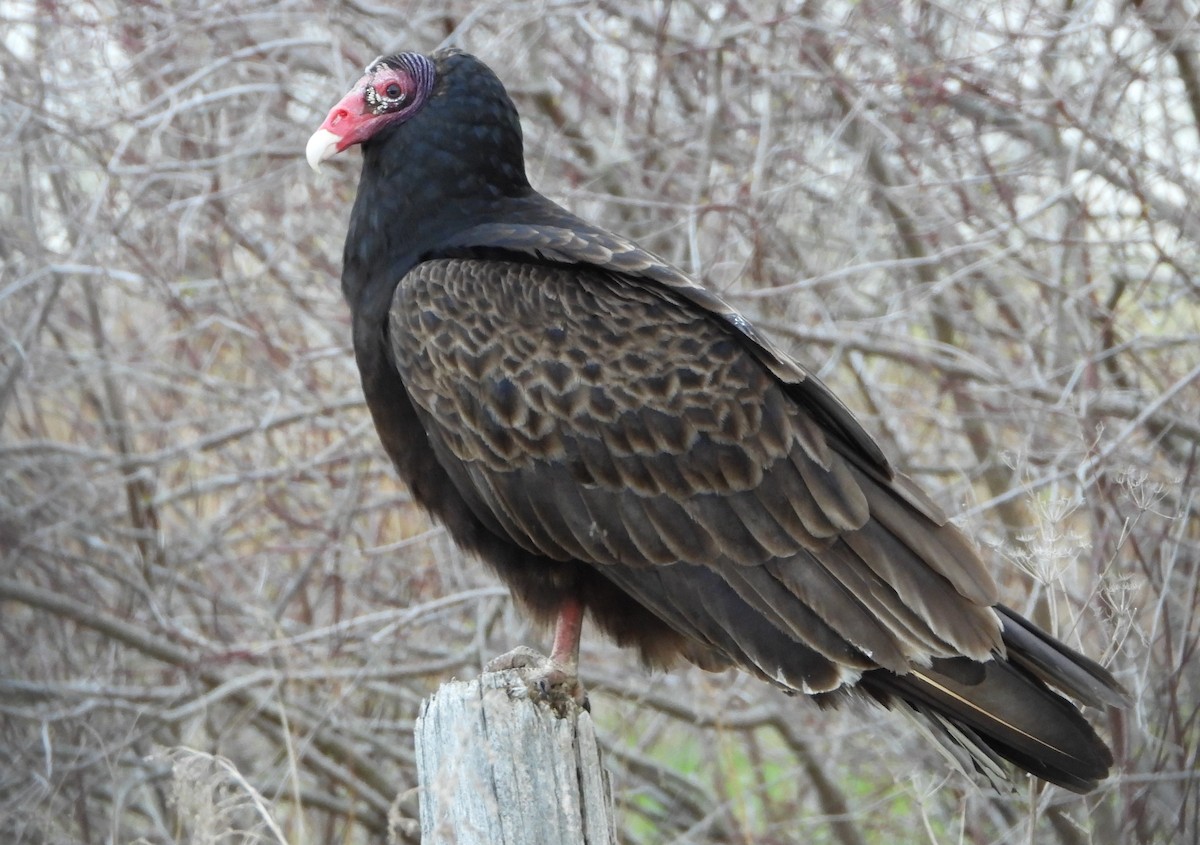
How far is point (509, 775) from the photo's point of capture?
7.93 feet

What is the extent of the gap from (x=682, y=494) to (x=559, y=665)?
450 millimetres

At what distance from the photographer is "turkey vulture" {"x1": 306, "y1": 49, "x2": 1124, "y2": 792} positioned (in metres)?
2.89

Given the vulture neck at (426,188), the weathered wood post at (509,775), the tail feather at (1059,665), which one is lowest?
the weathered wood post at (509,775)

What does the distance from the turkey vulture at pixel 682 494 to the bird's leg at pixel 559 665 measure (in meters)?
0.01

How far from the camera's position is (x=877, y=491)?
3062 mm

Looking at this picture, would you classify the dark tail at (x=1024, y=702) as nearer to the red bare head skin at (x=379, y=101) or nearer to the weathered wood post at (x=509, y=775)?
the weathered wood post at (x=509, y=775)

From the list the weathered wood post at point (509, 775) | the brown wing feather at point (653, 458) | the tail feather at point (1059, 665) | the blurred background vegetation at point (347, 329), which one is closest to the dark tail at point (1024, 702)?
the tail feather at point (1059, 665)

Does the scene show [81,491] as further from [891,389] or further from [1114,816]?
[1114,816]

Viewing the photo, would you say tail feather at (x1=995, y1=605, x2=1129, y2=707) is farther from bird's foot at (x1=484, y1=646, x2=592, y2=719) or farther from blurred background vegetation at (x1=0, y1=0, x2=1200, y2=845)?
blurred background vegetation at (x1=0, y1=0, x2=1200, y2=845)

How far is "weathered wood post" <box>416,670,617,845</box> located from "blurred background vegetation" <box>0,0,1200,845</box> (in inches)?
84.8

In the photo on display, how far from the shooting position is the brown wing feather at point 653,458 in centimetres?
298

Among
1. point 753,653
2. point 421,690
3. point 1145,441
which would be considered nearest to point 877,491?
point 753,653

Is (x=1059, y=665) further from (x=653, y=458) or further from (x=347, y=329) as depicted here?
(x=347, y=329)

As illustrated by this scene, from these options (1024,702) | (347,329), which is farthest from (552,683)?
(347,329)
